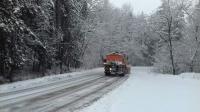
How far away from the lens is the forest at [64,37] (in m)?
27.4

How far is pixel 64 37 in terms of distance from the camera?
4800 cm

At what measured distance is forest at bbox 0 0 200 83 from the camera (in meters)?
27.4

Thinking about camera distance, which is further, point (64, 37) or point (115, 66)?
point (115, 66)

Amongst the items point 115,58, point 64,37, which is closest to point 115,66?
point 115,58

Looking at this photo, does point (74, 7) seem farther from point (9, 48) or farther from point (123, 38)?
point (123, 38)

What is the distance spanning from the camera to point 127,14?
468 feet

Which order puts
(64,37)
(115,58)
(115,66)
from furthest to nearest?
(115,58), (115,66), (64,37)

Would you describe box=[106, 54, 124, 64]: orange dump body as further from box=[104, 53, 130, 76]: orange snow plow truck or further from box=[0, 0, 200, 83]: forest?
box=[0, 0, 200, 83]: forest

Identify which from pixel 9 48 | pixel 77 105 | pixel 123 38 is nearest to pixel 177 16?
pixel 9 48

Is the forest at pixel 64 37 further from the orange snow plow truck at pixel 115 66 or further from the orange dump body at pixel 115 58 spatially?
the orange snow plow truck at pixel 115 66

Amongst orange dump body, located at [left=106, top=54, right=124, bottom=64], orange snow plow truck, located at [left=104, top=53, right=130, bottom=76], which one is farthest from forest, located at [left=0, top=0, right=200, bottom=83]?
orange snow plow truck, located at [left=104, top=53, right=130, bottom=76]

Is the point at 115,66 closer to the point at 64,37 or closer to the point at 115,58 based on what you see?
the point at 115,58

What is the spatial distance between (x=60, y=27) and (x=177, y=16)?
760 inches

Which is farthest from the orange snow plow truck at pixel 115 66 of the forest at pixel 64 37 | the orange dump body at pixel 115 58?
the forest at pixel 64 37
